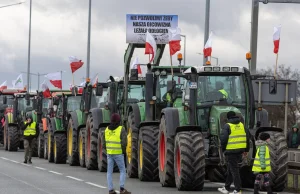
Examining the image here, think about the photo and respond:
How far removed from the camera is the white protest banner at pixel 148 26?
103 ft

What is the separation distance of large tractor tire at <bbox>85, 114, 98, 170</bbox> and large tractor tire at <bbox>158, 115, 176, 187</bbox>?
286 inches

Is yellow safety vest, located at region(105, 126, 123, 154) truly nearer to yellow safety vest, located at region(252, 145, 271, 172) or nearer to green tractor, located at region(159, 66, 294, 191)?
green tractor, located at region(159, 66, 294, 191)

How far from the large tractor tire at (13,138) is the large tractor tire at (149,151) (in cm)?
2189

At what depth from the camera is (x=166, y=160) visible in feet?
70.6

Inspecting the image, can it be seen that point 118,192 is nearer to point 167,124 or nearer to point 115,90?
point 167,124

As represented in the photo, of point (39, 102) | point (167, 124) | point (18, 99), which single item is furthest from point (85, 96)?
point (18, 99)

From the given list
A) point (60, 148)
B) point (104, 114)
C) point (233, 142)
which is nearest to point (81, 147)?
Answer: point (104, 114)

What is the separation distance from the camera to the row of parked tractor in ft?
66.4

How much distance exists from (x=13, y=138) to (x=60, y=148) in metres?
10.9

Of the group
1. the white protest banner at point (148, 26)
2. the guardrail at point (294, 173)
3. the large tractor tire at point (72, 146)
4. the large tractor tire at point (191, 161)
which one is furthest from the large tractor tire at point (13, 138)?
the large tractor tire at point (191, 161)

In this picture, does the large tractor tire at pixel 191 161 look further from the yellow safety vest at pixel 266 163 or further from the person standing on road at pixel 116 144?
the yellow safety vest at pixel 266 163

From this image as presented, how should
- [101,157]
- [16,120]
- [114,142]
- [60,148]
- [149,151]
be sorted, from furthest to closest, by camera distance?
1. [16,120]
2. [60,148]
3. [101,157]
4. [149,151]
5. [114,142]

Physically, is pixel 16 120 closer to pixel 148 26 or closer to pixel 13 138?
pixel 13 138

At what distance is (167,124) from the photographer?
21.5m
